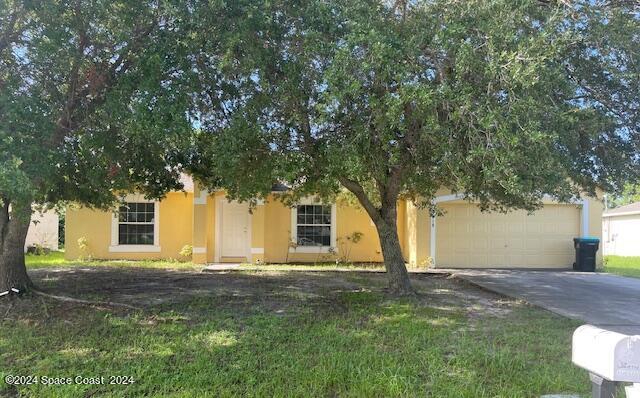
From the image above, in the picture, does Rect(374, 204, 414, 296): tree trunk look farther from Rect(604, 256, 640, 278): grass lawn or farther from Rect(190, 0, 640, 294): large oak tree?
Rect(604, 256, 640, 278): grass lawn

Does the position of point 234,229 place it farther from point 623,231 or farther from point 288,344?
point 623,231

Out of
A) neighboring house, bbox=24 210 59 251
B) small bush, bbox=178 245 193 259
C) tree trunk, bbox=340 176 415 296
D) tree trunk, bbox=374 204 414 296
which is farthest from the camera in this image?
neighboring house, bbox=24 210 59 251

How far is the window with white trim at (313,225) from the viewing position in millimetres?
17969

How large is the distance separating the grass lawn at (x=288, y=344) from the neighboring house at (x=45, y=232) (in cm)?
1386

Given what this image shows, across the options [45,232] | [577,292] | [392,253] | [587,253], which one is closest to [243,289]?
[392,253]

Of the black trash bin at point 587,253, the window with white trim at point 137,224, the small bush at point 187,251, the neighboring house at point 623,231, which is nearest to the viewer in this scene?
the black trash bin at point 587,253

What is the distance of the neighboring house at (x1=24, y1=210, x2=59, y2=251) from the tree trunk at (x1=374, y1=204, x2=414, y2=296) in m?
17.9

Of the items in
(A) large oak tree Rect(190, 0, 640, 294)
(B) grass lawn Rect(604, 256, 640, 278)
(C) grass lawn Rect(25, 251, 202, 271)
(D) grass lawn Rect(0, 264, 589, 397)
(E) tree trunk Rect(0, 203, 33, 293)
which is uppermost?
(A) large oak tree Rect(190, 0, 640, 294)

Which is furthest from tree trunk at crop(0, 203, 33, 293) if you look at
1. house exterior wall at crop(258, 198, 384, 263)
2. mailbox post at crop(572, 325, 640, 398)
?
mailbox post at crop(572, 325, 640, 398)

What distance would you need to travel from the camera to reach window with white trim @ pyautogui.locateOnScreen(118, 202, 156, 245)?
18.2m

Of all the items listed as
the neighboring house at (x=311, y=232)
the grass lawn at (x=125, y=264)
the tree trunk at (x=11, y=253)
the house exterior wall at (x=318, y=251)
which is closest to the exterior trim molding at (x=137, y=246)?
the neighboring house at (x=311, y=232)

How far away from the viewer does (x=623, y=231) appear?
107 ft

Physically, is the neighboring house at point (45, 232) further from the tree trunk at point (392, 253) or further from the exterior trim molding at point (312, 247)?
the tree trunk at point (392, 253)

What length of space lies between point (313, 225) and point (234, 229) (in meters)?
2.66
